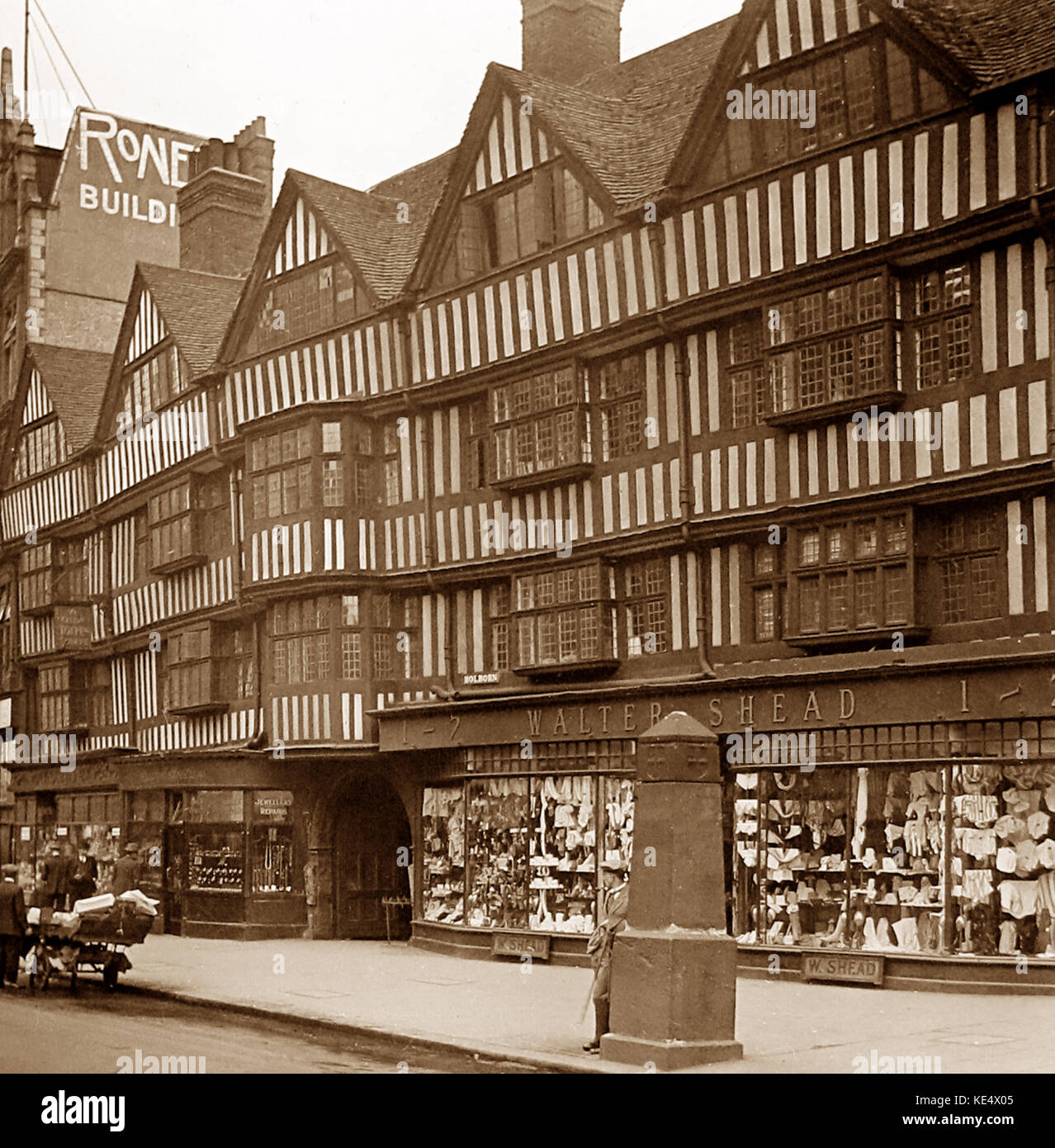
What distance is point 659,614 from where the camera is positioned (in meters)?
19.8

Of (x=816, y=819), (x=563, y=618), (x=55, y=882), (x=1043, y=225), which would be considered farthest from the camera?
(x=563, y=618)

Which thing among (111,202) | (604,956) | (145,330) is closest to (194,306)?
(145,330)

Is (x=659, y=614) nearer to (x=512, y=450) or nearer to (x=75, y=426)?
(x=512, y=450)

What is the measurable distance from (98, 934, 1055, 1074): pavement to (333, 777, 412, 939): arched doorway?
2.62 meters

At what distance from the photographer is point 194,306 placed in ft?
95.5

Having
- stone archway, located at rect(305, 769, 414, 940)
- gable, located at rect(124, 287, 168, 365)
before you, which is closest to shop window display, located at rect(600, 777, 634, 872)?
stone archway, located at rect(305, 769, 414, 940)

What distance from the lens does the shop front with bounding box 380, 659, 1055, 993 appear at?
15.6 m

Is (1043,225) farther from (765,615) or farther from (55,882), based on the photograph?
(55,882)

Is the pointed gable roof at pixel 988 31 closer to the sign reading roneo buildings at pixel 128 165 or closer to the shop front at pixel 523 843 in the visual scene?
the shop front at pixel 523 843

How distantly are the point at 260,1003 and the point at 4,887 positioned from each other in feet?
11.7

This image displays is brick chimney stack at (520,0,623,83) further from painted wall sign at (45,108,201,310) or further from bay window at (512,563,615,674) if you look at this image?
painted wall sign at (45,108,201,310)

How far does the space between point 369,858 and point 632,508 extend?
7.52m

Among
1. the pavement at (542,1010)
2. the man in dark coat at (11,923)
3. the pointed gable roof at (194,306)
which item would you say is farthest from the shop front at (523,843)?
the pointed gable roof at (194,306)
